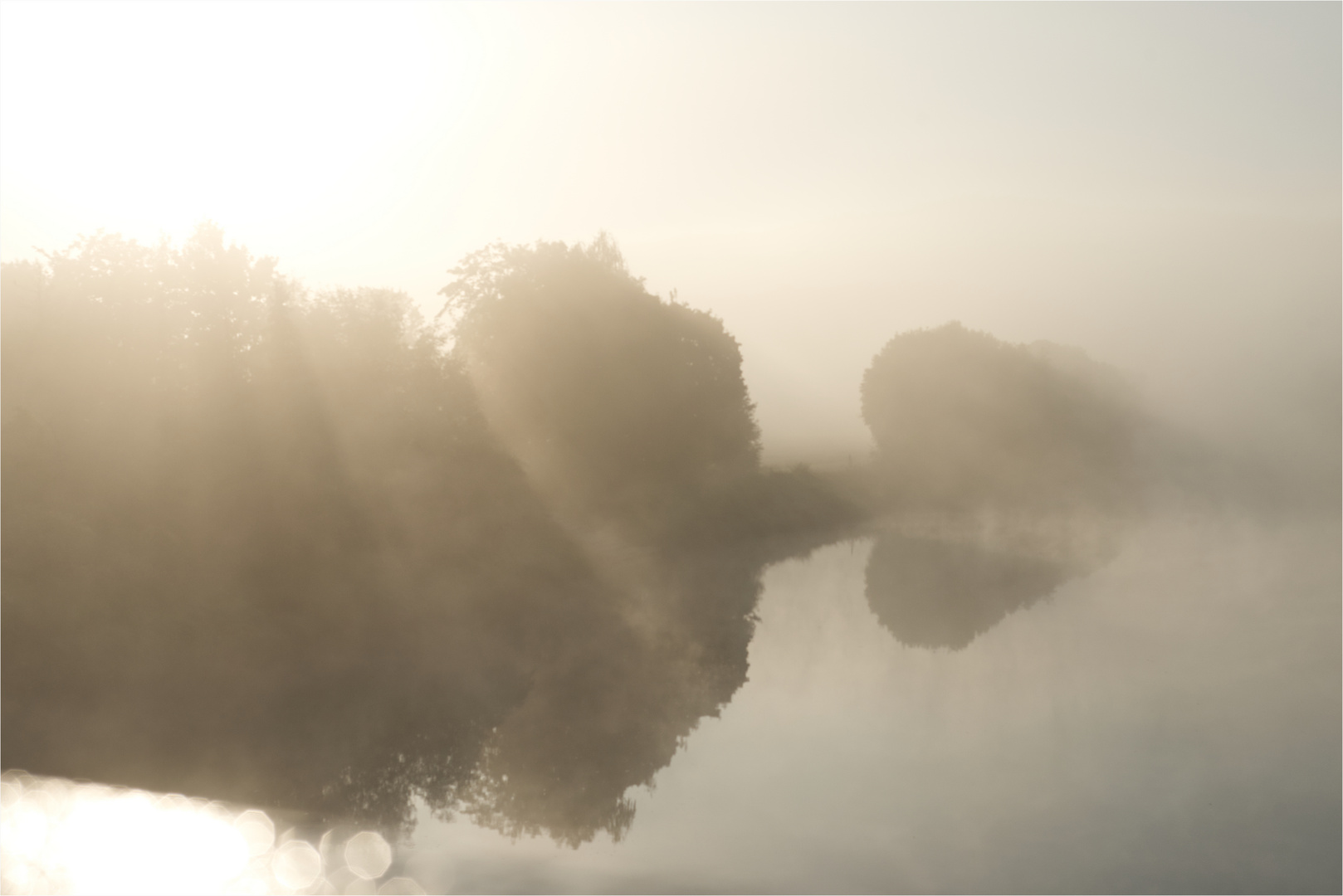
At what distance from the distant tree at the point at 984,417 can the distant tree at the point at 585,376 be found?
76.0 ft

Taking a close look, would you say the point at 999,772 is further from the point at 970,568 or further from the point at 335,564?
the point at 970,568

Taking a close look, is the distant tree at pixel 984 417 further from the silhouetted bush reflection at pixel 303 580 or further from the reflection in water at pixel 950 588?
the silhouetted bush reflection at pixel 303 580

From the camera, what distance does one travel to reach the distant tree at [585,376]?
37.9 metres

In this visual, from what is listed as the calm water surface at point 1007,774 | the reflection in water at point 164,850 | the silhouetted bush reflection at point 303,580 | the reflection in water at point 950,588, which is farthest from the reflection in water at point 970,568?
the reflection in water at point 164,850

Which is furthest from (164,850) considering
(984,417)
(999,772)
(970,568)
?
(984,417)

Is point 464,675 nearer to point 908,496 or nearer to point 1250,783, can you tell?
point 1250,783

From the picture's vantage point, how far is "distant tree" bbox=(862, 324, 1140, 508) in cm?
6119

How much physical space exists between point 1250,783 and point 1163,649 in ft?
22.0

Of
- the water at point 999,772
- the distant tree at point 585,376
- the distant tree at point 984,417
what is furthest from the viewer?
the distant tree at point 984,417

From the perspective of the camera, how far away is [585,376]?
38.8 m

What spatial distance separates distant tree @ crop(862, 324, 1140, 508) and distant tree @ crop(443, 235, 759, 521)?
2317 centimetres

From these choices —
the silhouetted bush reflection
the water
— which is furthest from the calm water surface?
the silhouetted bush reflection

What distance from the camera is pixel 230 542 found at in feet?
60.2

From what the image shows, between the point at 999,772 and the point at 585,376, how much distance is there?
29.4 meters
